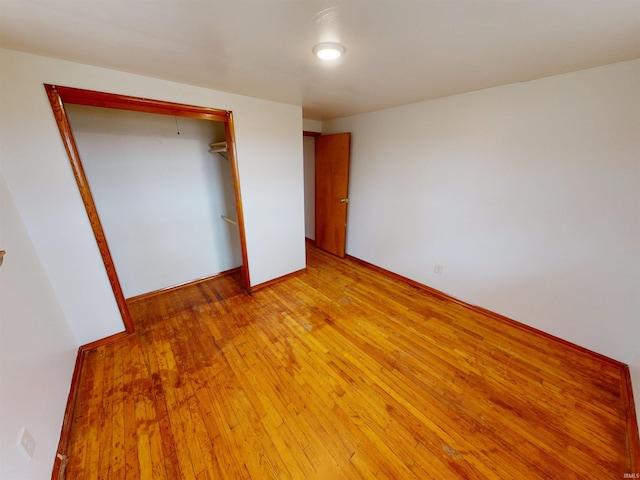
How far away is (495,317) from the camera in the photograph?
2.30 meters

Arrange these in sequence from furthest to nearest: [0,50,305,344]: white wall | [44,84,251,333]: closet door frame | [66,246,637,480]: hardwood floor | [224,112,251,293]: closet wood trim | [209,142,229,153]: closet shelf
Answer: [209,142,229,153]: closet shelf < [224,112,251,293]: closet wood trim < [44,84,251,333]: closet door frame < [0,50,305,344]: white wall < [66,246,637,480]: hardwood floor

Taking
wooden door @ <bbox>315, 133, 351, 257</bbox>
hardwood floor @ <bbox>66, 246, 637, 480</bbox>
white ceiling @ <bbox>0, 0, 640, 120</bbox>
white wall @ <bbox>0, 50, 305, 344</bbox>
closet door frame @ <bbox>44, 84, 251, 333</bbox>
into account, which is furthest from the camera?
wooden door @ <bbox>315, 133, 351, 257</bbox>

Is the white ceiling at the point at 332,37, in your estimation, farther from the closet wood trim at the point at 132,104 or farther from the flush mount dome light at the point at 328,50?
the closet wood trim at the point at 132,104

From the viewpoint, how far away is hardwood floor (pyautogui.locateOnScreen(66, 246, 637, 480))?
1222 mm

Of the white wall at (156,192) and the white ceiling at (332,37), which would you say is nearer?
the white ceiling at (332,37)

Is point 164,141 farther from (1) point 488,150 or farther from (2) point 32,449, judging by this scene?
(1) point 488,150

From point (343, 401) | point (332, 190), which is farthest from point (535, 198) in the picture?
point (332, 190)

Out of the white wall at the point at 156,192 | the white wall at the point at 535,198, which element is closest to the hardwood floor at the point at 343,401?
the white wall at the point at 535,198

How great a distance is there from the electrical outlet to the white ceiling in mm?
1813

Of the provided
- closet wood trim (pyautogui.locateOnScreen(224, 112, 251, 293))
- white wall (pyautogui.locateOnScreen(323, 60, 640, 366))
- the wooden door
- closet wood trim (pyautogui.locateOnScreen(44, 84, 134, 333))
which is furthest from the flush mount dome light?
the wooden door

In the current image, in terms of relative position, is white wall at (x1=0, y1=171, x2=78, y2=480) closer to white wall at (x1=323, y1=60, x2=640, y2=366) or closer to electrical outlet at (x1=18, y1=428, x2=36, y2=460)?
electrical outlet at (x1=18, y1=428, x2=36, y2=460)

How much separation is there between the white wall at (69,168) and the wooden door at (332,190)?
0.84 meters

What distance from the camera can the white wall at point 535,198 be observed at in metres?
1.60

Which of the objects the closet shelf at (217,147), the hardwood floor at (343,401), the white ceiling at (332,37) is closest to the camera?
the white ceiling at (332,37)
